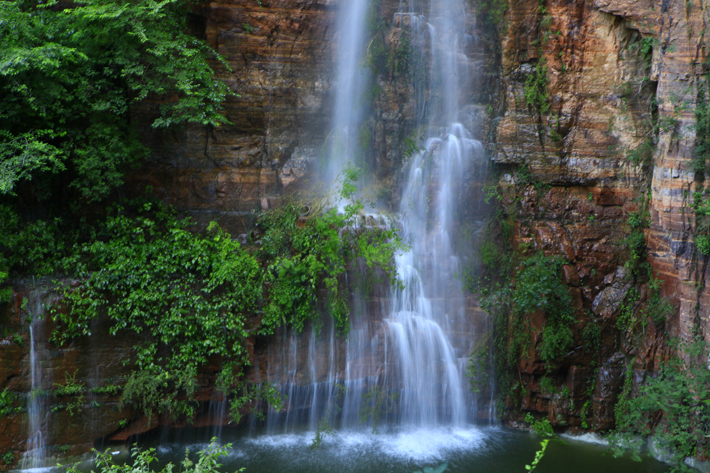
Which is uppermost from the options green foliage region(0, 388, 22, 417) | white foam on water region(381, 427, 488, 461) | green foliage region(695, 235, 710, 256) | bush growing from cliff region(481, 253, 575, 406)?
green foliage region(695, 235, 710, 256)

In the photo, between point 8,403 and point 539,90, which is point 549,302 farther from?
point 8,403

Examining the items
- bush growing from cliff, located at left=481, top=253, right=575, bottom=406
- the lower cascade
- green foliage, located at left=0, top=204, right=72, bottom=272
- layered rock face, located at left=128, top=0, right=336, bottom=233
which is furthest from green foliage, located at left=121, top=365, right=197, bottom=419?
bush growing from cliff, located at left=481, top=253, right=575, bottom=406

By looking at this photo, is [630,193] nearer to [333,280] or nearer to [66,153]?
[333,280]

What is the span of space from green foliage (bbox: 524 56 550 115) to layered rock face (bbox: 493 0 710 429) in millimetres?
22

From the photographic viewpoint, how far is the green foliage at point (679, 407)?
7.51m

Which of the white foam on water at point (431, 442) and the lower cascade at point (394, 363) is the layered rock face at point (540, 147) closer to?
the lower cascade at point (394, 363)

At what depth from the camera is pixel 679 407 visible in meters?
7.54

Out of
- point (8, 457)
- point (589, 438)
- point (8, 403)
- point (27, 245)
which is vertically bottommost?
point (589, 438)

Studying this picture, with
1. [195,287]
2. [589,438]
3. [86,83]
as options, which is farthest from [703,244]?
[86,83]

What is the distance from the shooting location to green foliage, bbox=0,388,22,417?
757 cm

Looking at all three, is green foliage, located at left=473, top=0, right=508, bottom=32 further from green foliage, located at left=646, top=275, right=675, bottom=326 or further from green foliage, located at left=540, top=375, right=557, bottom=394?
green foliage, located at left=540, top=375, right=557, bottom=394

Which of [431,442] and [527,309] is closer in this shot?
[431,442]

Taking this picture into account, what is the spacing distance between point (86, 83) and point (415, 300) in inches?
282

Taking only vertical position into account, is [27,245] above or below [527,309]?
above
